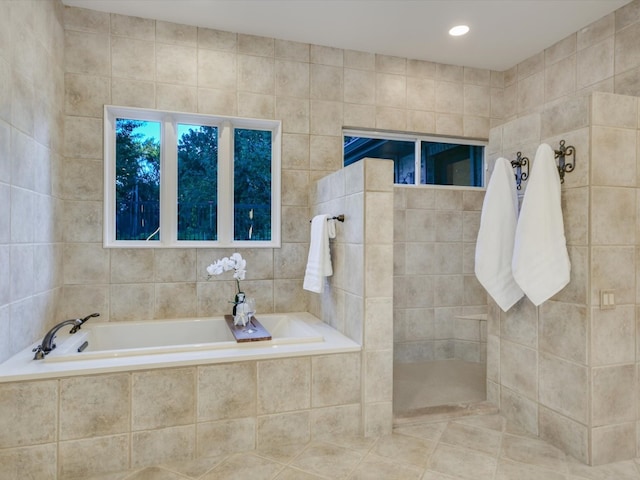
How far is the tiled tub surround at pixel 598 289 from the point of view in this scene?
2.06m

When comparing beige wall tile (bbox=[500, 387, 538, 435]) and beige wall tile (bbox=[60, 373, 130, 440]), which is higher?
beige wall tile (bbox=[60, 373, 130, 440])

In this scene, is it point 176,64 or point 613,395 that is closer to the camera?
point 613,395

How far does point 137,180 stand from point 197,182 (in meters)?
0.44

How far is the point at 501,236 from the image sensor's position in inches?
96.7

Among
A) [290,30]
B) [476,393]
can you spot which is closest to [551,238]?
[476,393]

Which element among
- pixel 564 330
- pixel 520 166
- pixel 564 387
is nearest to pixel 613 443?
pixel 564 387

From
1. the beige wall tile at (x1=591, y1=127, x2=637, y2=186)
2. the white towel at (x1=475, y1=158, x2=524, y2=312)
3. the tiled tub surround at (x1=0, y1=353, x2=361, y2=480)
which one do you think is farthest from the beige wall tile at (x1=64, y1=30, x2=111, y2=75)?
the beige wall tile at (x1=591, y1=127, x2=637, y2=186)

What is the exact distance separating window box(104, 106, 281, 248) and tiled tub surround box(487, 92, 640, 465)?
2.07 meters

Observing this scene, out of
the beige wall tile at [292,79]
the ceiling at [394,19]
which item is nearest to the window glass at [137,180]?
the ceiling at [394,19]

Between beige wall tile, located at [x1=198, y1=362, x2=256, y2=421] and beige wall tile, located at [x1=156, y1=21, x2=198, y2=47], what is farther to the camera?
beige wall tile, located at [x1=156, y1=21, x2=198, y2=47]

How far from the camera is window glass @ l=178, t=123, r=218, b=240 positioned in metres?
3.22

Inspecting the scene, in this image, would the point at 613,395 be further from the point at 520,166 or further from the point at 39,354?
the point at 39,354

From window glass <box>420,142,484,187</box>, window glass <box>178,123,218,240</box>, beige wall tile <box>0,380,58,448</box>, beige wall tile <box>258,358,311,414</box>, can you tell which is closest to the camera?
beige wall tile <box>0,380,58,448</box>

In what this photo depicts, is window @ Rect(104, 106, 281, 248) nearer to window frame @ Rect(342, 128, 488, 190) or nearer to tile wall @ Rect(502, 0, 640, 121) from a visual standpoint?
window frame @ Rect(342, 128, 488, 190)
